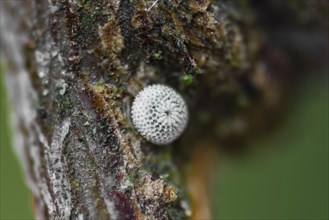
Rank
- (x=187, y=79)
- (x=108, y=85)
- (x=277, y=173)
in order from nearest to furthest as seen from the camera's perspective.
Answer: (x=108, y=85) → (x=187, y=79) → (x=277, y=173)

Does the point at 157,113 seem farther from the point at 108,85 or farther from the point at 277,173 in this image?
the point at 277,173

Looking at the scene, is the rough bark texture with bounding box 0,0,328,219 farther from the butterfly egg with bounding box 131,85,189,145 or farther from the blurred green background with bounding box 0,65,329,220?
the blurred green background with bounding box 0,65,329,220

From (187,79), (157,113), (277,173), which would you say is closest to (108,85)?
(157,113)

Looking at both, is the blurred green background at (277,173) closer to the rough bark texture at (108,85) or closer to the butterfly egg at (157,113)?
the rough bark texture at (108,85)

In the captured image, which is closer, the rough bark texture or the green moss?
the rough bark texture

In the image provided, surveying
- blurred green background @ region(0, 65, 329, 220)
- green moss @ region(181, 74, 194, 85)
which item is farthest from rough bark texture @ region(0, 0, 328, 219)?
blurred green background @ region(0, 65, 329, 220)

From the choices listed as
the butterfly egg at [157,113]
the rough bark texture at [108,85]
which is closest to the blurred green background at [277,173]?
the rough bark texture at [108,85]
